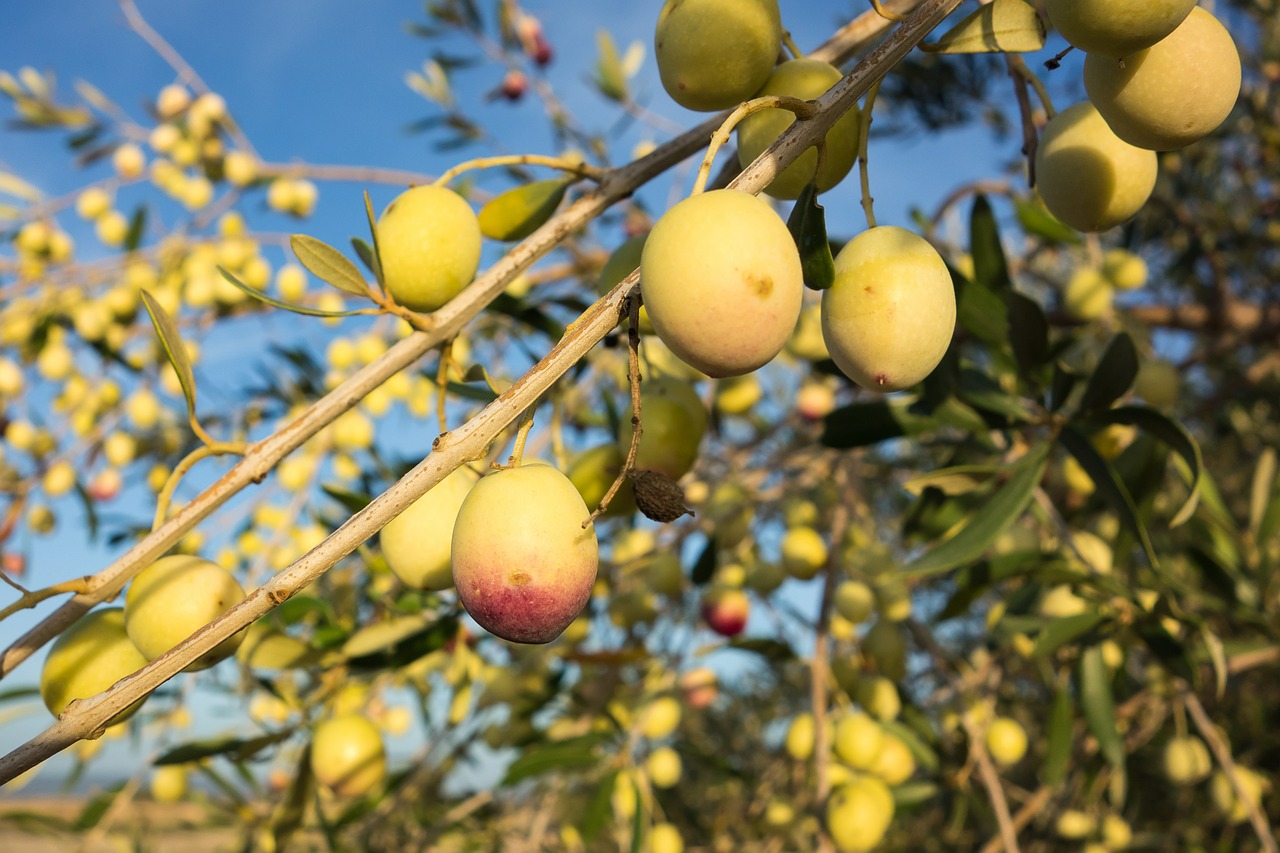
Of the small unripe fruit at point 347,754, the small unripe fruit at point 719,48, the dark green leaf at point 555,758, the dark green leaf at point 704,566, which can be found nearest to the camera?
the small unripe fruit at point 719,48

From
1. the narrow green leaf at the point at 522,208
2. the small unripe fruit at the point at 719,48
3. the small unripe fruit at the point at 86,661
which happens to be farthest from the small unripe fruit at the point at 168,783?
the small unripe fruit at the point at 719,48

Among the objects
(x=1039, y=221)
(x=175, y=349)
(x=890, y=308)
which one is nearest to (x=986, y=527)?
(x=890, y=308)

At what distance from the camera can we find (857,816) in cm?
159

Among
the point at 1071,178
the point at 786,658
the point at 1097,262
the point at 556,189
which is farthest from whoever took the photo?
the point at 1097,262

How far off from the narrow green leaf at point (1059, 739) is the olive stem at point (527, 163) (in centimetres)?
144

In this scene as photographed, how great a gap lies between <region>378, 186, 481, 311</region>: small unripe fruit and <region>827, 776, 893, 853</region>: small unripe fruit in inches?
48.8

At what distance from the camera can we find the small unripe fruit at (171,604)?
0.71 metres

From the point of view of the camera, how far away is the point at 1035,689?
148 inches

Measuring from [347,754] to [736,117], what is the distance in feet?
3.58

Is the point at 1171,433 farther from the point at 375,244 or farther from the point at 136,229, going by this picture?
the point at 136,229

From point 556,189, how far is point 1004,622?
1.05 meters

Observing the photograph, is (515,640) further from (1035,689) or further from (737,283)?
(1035,689)

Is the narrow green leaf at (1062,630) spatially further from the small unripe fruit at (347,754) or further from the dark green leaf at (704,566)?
the small unripe fruit at (347,754)

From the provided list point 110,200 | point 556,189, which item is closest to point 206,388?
point 110,200
